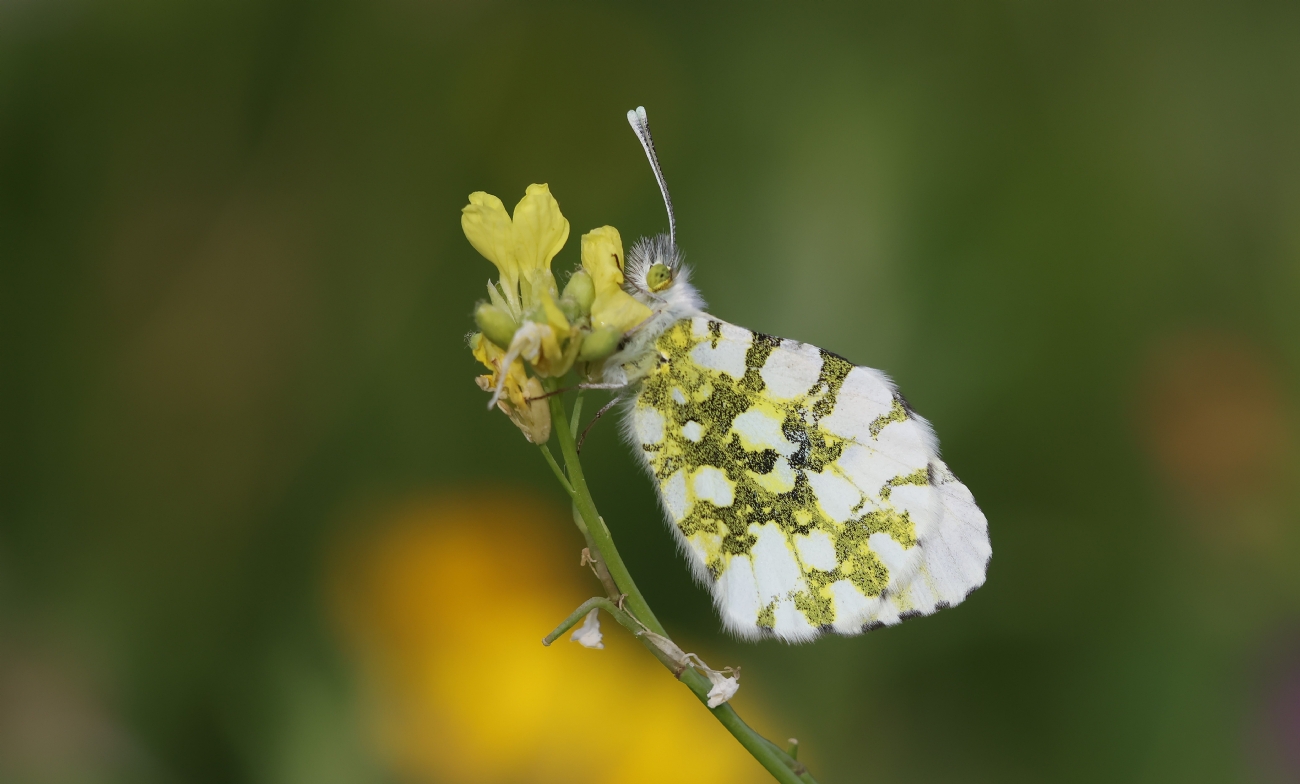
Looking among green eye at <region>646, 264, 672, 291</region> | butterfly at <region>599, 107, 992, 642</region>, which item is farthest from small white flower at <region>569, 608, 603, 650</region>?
green eye at <region>646, 264, 672, 291</region>

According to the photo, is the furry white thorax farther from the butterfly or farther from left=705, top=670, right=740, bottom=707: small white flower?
left=705, top=670, right=740, bottom=707: small white flower

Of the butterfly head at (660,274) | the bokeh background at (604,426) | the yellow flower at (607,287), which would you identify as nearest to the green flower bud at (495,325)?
the yellow flower at (607,287)

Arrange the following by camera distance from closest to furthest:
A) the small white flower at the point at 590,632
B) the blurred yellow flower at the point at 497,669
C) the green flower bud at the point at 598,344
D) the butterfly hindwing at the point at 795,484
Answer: the small white flower at the point at 590,632 → the green flower bud at the point at 598,344 → the butterfly hindwing at the point at 795,484 → the blurred yellow flower at the point at 497,669

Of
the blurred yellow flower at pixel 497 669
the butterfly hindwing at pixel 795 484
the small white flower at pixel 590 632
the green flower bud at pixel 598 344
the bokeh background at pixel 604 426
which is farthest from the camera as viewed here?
the bokeh background at pixel 604 426

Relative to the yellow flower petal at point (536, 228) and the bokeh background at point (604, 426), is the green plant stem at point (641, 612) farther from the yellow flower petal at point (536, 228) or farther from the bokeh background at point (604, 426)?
the bokeh background at point (604, 426)

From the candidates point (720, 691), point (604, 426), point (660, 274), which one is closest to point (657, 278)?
point (660, 274)

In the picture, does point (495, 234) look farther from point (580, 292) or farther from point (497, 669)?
point (497, 669)

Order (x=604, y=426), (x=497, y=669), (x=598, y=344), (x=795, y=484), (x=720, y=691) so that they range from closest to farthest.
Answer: (x=720, y=691) → (x=598, y=344) → (x=795, y=484) → (x=497, y=669) → (x=604, y=426)
